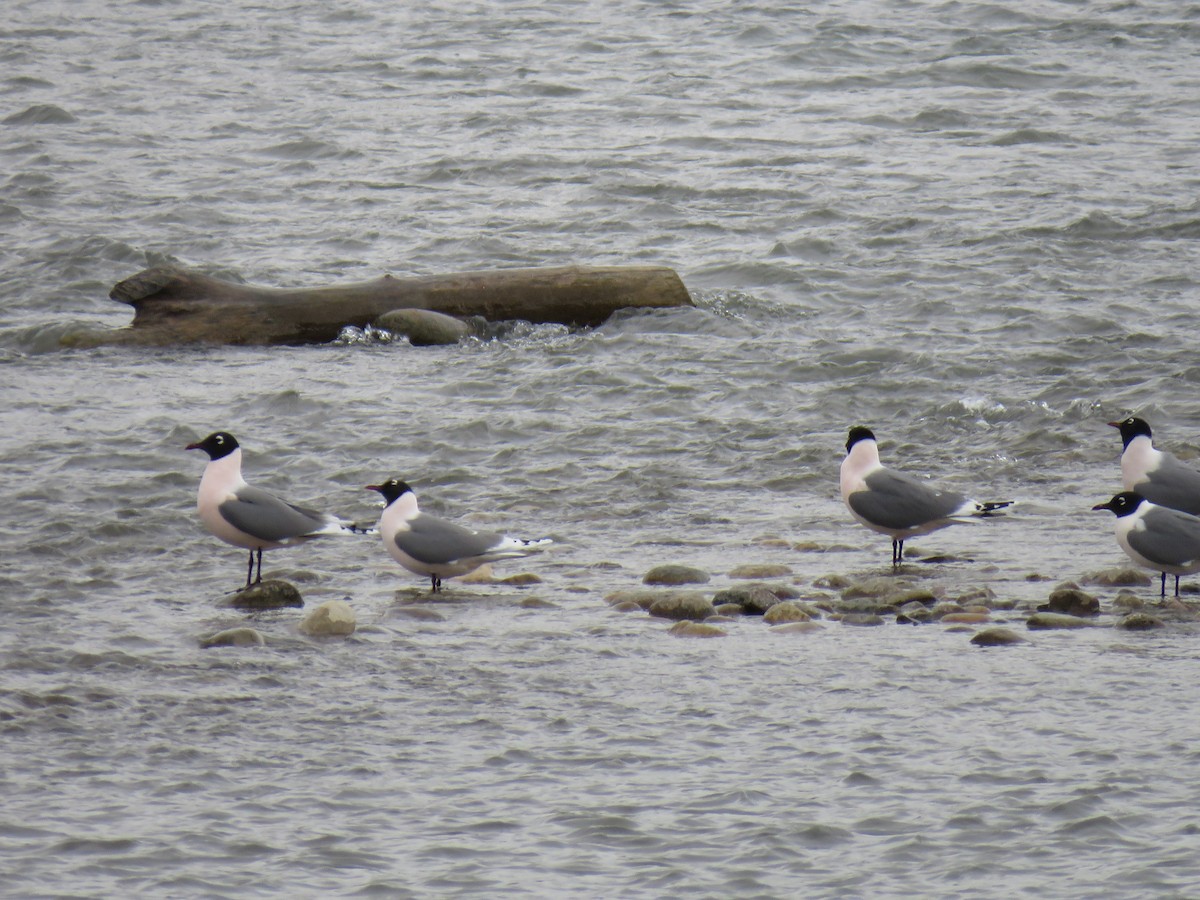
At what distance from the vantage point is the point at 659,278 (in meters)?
15.0

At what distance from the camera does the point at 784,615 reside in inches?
318

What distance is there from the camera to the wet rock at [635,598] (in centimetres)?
840

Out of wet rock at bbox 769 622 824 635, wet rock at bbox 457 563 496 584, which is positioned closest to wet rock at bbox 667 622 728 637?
wet rock at bbox 769 622 824 635

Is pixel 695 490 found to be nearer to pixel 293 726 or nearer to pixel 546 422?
pixel 546 422

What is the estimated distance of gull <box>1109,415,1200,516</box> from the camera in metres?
9.75

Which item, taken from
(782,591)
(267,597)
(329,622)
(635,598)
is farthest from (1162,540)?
(267,597)

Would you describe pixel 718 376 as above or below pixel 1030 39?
below

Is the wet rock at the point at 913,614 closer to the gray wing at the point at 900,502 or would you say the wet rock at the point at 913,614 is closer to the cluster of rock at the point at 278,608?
the gray wing at the point at 900,502

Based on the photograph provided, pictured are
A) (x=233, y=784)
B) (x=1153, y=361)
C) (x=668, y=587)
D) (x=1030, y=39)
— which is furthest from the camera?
(x=1030, y=39)

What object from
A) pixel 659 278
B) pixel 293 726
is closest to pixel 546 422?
pixel 659 278

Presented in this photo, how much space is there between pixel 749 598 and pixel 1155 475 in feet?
10.1

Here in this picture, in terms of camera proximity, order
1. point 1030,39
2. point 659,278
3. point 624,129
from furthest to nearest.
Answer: point 1030,39, point 624,129, point 659,278

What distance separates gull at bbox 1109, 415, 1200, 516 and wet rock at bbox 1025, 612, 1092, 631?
82.1 inches

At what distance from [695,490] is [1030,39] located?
1750 cm
